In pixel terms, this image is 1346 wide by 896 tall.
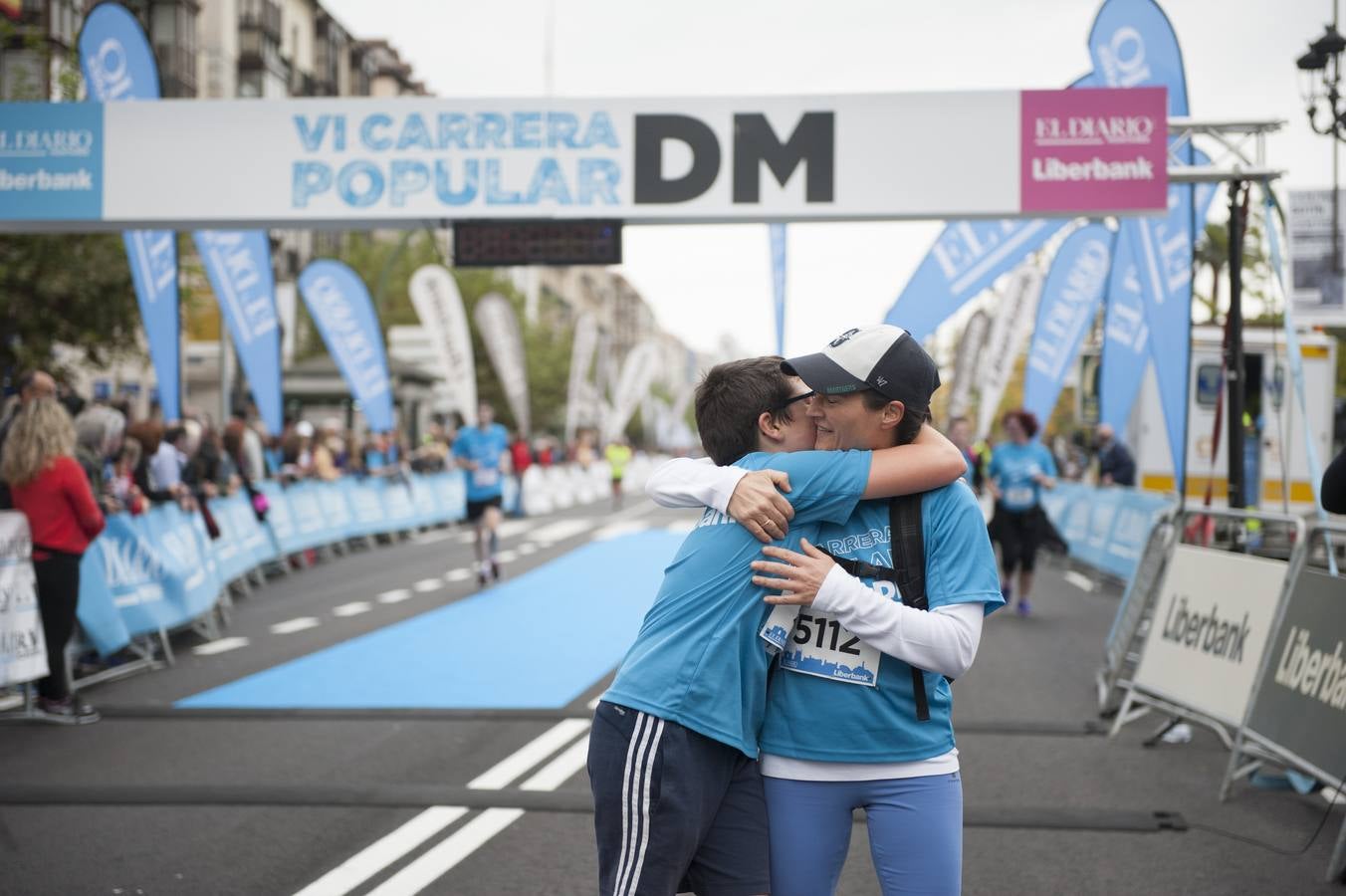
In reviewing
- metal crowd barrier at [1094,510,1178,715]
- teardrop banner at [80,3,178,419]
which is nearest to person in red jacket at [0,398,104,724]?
teardrop banner at [80,3,178,419]

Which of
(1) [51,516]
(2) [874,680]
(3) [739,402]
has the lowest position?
(1) [51,516]

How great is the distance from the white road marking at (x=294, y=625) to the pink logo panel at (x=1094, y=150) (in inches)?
287

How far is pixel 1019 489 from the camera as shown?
12.7m

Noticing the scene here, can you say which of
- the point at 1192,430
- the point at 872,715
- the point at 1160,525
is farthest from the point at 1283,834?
the point at 1192,430

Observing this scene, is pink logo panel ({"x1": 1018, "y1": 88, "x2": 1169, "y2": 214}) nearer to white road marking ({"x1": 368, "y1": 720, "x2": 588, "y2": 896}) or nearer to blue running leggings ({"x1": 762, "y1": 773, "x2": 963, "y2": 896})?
white road marking ({"x1": 368, "y1": 720, "x2": 588, "y2": 896})

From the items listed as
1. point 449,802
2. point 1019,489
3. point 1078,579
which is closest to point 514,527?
point 1078,579

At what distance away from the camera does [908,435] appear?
2.73 m

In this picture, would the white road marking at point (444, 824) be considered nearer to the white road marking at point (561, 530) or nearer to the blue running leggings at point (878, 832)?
the blue running leggings at point (878, 832)

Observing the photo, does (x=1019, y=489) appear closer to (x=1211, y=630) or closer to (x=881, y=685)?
(x=1211, y=630)

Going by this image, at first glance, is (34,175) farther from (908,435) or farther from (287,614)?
(908,435)

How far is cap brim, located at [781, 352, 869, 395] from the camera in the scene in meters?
2.60

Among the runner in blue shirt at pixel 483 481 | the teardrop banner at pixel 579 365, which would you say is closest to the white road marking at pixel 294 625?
the runner in blue shirt at pixel 483 481

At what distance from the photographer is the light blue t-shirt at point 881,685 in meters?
2.62

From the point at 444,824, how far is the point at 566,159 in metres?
6.24
